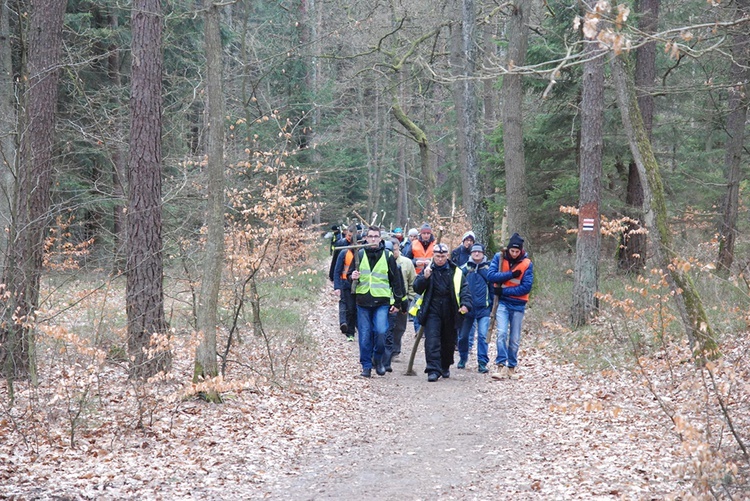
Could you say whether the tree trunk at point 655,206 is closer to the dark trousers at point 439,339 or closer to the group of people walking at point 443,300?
the group of people walking at point 443,300

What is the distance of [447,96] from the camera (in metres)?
33.6

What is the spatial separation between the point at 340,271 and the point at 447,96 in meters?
22.1

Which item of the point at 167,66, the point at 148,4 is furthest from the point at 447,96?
the point at 148,4

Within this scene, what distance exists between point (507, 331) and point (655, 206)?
379 cm

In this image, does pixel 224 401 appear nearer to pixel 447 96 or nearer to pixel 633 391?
pixel 633 391

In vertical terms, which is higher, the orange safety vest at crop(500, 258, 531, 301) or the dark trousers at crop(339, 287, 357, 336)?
the orange safety vest at crop(500, 258, 531, 301)

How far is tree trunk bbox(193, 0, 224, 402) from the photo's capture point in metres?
8.57

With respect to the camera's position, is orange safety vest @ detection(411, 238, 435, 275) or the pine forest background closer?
the pine forest background

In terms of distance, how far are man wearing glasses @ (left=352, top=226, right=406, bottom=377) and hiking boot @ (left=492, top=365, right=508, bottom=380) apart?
6.29 feet

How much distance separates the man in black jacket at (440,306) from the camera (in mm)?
11422

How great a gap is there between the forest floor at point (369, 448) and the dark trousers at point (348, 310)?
3139 millimetres

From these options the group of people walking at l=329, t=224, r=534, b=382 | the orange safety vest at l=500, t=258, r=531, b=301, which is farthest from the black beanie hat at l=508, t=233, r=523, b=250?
the orange safety vest at l=500, t=258, r=531, b=301

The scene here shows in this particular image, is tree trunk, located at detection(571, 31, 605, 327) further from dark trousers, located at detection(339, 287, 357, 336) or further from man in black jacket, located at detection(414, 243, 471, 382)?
dark trousers, located at detection(339, 287, 357, 336)

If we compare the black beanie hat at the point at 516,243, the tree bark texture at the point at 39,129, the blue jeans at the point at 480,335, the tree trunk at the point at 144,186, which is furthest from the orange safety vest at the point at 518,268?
the tree bark texture at the point at 39,129
